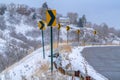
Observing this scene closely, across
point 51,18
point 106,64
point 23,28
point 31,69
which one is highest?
point 51,18

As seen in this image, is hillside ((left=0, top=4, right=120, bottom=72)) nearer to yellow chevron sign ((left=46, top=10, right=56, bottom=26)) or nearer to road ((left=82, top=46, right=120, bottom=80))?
road ((left=82, top=46, right=120, bottom=80))

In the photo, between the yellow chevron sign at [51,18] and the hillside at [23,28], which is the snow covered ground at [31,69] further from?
the hillside at [23,28]

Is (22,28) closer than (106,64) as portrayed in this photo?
No

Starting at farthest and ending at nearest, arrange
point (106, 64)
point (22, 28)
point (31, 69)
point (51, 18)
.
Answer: point (22, 28) < point (106, 64) < point (31, 69) < point (51, 18)

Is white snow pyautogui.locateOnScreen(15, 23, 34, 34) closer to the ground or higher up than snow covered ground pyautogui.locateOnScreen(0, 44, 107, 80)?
closer to the ground

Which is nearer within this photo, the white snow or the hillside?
the hillside

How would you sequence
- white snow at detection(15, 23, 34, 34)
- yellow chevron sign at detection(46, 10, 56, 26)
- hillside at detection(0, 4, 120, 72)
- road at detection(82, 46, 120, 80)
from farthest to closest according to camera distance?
1. white snow at detection(15, 23, 34, 34)
2. hillside at detection(0, 4, 120, 72)
3. road at detection(82, 46, 120, 80)
4. yellow chevron sign at detection(46, 10, 56, 26)

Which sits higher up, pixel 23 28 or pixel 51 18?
pixel 51 18

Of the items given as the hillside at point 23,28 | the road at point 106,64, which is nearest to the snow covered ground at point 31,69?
the road at point 106,64

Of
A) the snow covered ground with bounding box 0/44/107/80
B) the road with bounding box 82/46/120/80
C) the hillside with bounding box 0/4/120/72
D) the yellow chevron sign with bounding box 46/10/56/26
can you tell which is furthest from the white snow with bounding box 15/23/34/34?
the yellow chevron sign with bounding box 46/10/56/26

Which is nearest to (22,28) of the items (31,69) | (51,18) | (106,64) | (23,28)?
(23,28)

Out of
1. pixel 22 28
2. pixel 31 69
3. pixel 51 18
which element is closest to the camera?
pixel 51 18

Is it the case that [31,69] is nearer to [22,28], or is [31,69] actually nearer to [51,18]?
[51,18]

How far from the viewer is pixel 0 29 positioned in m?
136
